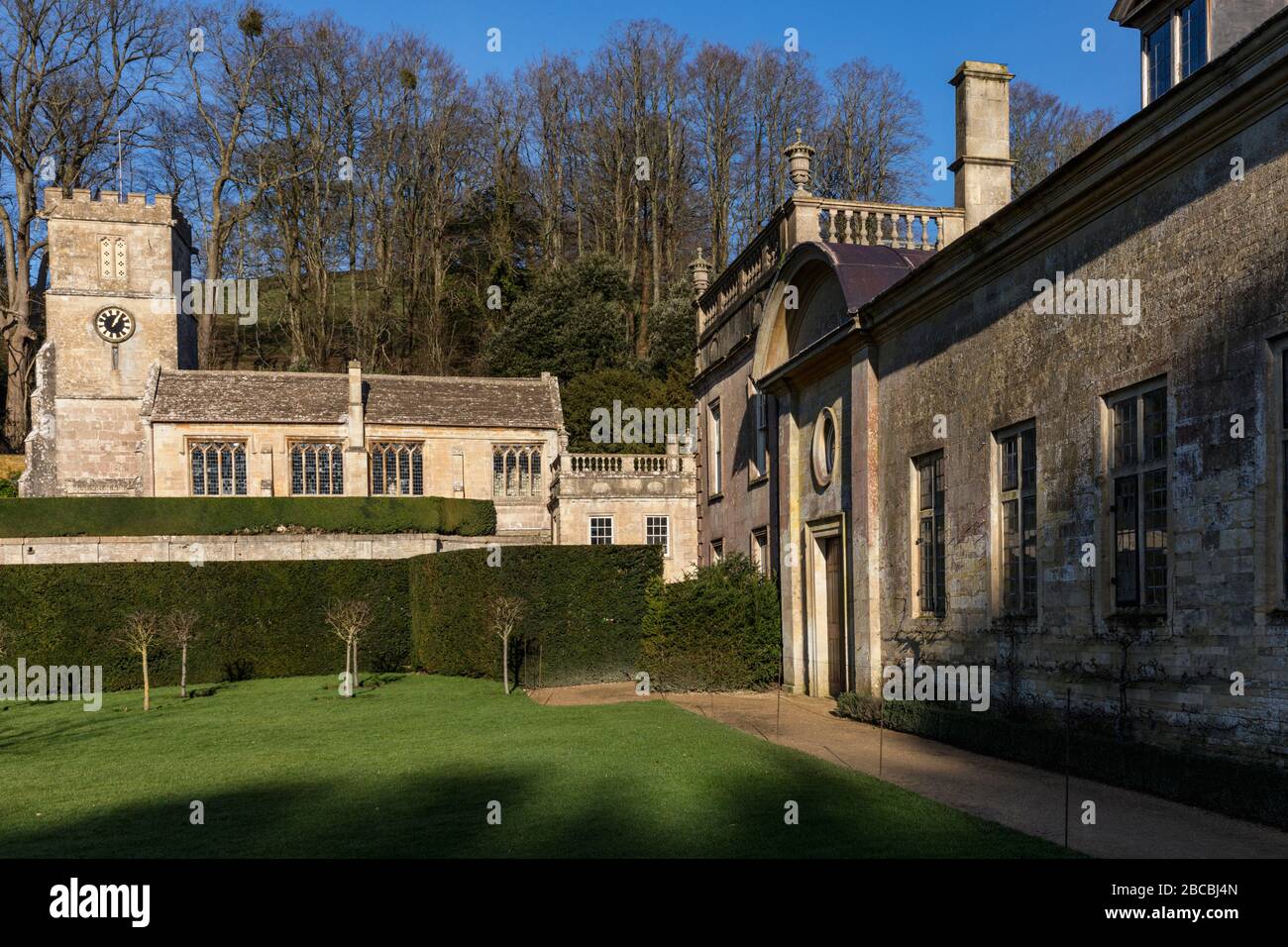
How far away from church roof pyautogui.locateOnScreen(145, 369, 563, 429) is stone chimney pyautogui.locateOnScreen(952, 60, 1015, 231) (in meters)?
31.7

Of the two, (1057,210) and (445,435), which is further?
(445,435)

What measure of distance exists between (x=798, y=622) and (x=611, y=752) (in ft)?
28.6

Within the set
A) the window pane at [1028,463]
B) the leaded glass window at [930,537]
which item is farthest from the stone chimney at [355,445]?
the window pane at [1028,463]

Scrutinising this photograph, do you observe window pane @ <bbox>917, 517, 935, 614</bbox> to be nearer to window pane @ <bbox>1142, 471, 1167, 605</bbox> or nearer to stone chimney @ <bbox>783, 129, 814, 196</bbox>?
window pane @ <bbox>1142, 471, 1167, 605</bbox>

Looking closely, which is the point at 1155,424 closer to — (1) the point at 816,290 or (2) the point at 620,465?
(1) the point at 816,290

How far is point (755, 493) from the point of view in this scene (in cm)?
2298

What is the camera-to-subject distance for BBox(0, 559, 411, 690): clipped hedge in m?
25.0

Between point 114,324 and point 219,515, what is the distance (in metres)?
17.6

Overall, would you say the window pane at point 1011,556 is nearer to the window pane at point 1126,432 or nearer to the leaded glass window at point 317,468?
the window pane at point 1126,432

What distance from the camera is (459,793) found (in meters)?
9.73

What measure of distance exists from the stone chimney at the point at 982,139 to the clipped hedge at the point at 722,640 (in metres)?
8.09

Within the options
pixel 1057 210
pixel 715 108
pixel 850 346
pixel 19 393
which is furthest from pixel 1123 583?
pixel 19 393
